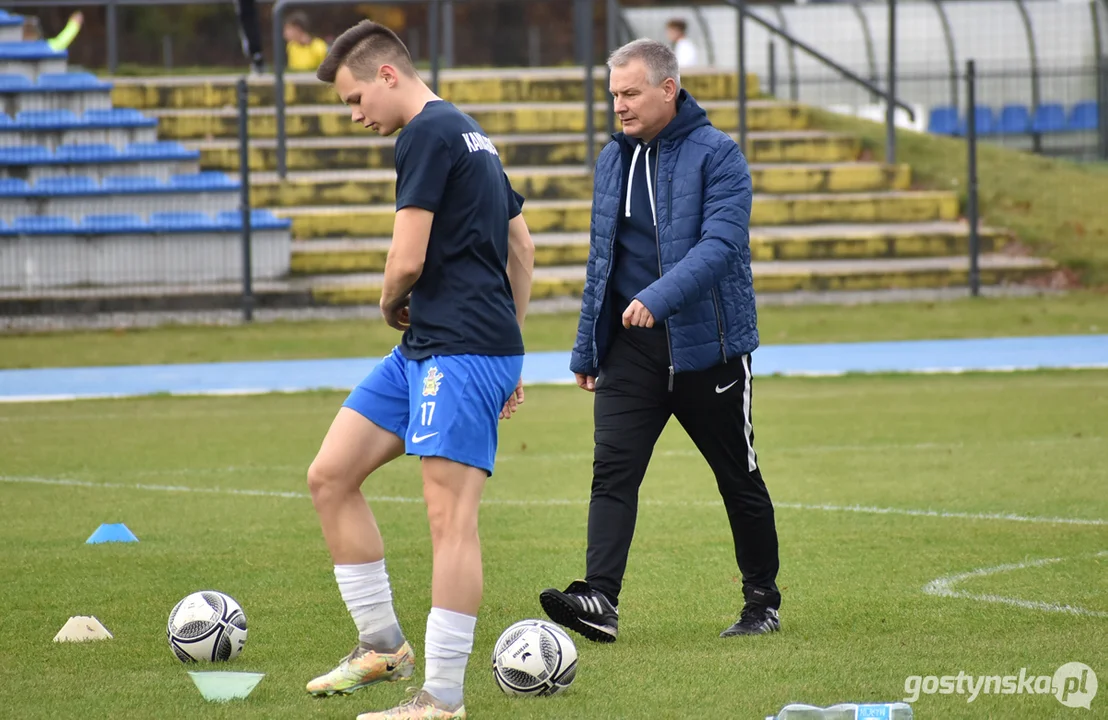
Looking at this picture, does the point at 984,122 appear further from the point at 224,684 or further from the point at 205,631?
the point at 224,684

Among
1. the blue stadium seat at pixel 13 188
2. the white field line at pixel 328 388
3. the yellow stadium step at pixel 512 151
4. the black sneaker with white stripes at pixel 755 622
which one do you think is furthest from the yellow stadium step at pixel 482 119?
the black sneaker with white stripes at pixel 755 622

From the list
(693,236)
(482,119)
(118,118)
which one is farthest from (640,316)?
(482,119)

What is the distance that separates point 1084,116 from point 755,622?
27.4m

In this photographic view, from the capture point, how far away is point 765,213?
74.0 ft

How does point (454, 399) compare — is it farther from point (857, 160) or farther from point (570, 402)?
point (857, 160)

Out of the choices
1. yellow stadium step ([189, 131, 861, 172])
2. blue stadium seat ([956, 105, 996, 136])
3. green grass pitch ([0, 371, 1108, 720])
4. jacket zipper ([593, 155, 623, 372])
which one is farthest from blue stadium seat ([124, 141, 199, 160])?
jacket zipper ([593, 155, 623, 372])

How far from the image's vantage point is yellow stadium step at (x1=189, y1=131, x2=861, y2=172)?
23250 mm

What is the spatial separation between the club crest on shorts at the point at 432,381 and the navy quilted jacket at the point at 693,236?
3.90ft

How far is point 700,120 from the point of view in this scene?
20.2 feet

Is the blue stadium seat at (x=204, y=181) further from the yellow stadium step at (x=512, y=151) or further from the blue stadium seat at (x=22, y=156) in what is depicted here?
the blue stadium seat at (x=22, y=156)

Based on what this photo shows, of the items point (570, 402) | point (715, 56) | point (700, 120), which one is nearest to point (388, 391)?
point (700, 120)

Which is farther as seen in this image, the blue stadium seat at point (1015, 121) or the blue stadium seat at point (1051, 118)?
the blue stadium seat at point (1015, 121)

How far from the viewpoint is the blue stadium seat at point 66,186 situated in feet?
67.5

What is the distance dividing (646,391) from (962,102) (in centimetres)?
2948
